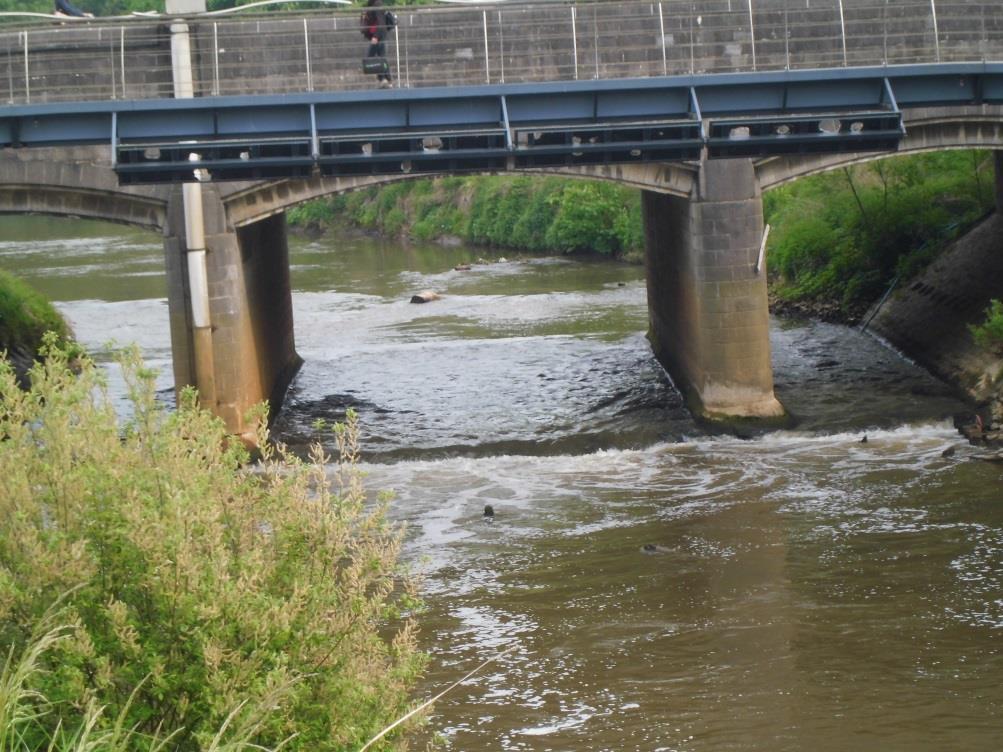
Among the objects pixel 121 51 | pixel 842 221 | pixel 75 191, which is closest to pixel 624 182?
pixel 121 51

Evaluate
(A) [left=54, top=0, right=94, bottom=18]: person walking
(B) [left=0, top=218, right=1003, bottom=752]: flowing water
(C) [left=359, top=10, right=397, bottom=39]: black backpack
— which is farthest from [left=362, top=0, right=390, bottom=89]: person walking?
(B) [left=0, top=218, right=1003, bottom=752]: flowing water

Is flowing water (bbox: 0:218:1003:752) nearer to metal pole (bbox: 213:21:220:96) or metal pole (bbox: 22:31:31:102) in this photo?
metal pole (bbox: 213:21:220:96)

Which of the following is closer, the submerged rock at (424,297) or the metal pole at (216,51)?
the metal pole at (216,51)

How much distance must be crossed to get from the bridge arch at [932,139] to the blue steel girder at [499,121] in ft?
6.64

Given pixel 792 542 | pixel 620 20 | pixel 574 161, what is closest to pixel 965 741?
pixel 792 542

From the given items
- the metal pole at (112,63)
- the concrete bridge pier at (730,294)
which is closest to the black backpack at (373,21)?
the metal pole at (112,63)

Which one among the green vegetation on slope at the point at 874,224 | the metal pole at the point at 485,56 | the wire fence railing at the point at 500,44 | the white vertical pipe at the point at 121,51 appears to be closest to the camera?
the white vertical pipe at the point at 121,51

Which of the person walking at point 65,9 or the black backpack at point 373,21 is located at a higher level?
the person walking at point 65,9

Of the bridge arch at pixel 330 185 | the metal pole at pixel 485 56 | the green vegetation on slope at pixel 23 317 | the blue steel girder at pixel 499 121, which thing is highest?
the metal pole at pixel 485 56

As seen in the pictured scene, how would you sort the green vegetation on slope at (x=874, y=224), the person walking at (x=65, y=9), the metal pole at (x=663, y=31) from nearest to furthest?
the metal pole at (x=663, y=31) < the person walking at (x=65, y=9) < the green vegetation on slope at (x=874, y=224)

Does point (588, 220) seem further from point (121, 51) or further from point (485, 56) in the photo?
point (121, 51)

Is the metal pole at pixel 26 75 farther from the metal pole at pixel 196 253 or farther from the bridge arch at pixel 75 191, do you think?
the metal pole at pixel 196 253

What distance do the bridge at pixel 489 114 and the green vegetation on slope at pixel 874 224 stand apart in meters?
8.92

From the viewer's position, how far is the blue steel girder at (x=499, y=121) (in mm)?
20656
